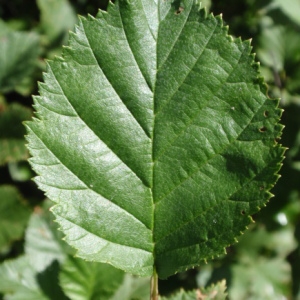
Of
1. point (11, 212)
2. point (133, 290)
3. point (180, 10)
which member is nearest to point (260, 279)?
point (133, 290)

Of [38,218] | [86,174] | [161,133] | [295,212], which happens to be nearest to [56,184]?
[86,174]

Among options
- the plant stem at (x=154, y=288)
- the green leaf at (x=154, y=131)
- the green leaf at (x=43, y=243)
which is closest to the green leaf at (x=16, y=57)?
the green leaf at (x=43, y=243)

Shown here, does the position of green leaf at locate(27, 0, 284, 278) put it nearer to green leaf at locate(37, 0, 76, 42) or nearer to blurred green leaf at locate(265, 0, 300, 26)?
blurred green leaf at locate(265, 0, 300, 26)

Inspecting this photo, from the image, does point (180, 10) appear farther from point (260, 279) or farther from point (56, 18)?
point (260, 279)

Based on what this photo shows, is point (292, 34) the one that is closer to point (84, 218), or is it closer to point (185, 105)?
point (185, 105)

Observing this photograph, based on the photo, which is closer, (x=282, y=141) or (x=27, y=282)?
(x=27, y=282)
